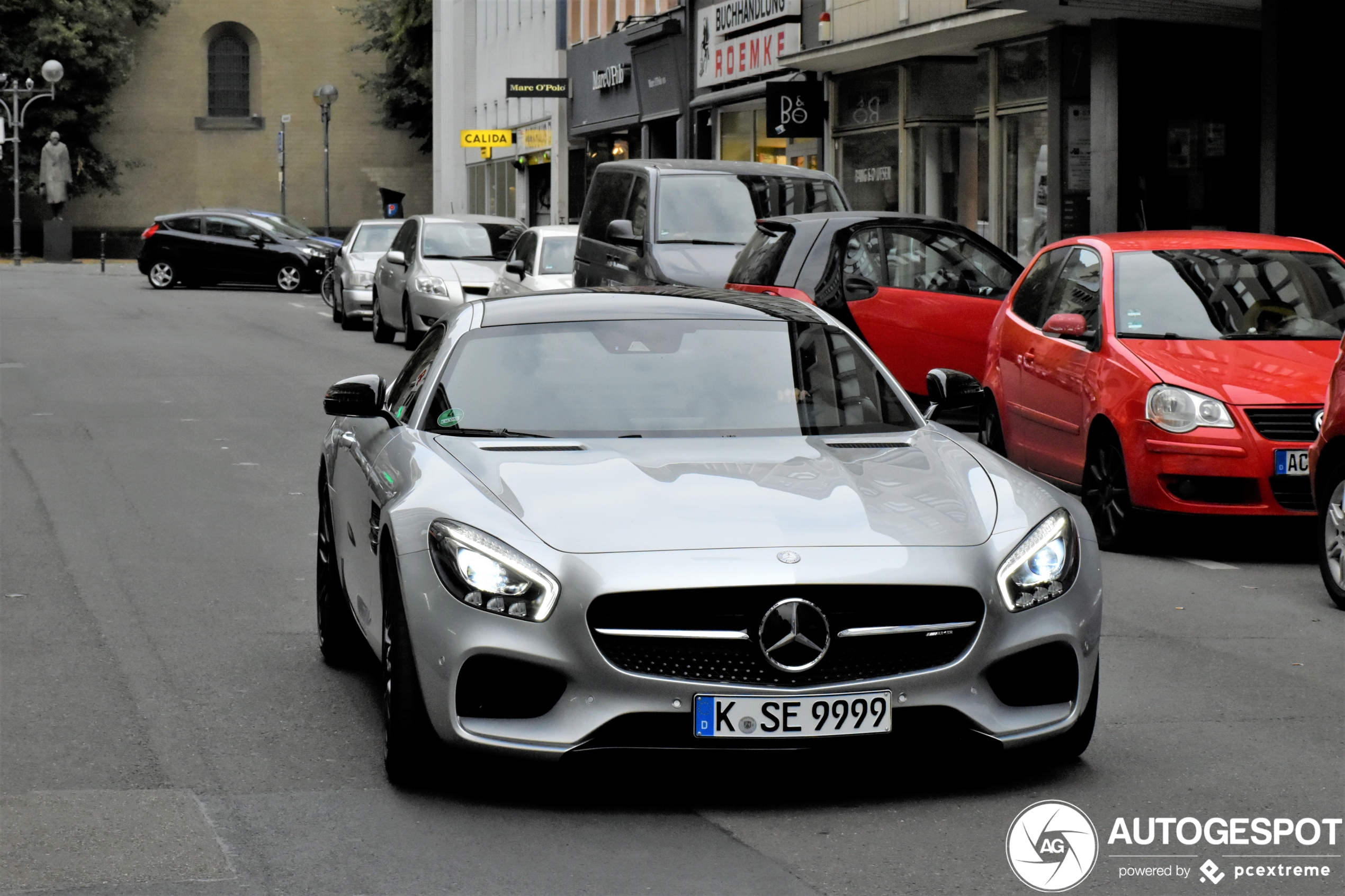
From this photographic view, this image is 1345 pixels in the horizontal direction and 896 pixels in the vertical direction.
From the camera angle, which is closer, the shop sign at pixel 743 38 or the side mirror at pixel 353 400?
the side mirror at pixel 353 400

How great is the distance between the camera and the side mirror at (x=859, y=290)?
51.1 feet

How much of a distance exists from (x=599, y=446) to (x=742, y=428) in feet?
1.65

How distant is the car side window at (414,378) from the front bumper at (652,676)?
1.43 m

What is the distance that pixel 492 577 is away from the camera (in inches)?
206

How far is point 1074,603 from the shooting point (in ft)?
17.9

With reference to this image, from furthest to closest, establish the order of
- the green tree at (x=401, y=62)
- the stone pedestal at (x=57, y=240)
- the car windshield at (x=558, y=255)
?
the green tree at (x=401, y=62), the stone pedestal at (x=57, y=240), the car windshield at (x=558, y=255)

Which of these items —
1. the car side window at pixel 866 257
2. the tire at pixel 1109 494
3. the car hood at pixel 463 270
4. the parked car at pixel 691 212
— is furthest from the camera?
the car hood at pixel 463 270

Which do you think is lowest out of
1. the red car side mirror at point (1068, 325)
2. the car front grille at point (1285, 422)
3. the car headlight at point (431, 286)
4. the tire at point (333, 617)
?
the tire at point (333, 617)

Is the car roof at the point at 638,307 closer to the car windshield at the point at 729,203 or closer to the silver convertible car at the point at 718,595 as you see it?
the silver convertible car at the point at 718,595

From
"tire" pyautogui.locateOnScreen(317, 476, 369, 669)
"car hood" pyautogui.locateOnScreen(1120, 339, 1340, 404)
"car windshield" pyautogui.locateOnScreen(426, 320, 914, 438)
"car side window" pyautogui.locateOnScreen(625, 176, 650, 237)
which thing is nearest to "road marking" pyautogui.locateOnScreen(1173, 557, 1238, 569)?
"car hood" pyautogui.locateOnScreen(1120, 339, 1340, 404)

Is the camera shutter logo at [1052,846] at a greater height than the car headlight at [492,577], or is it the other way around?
the car headlight at [492,577]

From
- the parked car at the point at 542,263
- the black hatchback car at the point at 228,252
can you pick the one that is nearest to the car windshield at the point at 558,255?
the parked car at the point at 542,263

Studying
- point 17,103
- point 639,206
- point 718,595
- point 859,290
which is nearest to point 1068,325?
point 859,290

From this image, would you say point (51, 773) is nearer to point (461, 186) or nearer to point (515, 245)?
point (515, 245)
